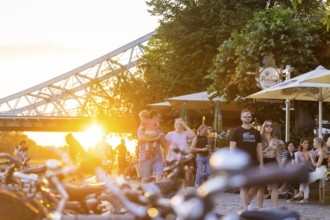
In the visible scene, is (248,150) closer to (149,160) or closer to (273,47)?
(149,160)

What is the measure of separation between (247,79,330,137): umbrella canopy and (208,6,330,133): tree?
6.97 m

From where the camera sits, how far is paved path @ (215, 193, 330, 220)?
1392 cm

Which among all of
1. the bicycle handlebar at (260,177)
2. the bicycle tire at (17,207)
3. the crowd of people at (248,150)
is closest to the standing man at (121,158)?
the crowd of people at (248,150)

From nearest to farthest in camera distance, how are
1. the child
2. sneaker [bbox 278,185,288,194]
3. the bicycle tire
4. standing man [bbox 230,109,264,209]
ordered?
1. the bicycle tire
2. standing man [bbox 230,109,264,209]
3. the child
4. sneaker [bbox 278,185,288,194]

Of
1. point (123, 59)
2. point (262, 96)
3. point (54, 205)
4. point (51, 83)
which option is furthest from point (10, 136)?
point (54, 205)

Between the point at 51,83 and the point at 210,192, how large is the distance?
128461 mm

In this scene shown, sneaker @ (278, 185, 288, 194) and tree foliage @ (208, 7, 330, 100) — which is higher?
tree foliage @ (208, 7, 330, 100)

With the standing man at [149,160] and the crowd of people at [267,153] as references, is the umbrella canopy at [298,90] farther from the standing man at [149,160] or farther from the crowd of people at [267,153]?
the standing man at [149,160]

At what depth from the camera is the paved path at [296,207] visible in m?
13.9

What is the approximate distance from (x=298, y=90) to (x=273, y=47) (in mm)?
9269

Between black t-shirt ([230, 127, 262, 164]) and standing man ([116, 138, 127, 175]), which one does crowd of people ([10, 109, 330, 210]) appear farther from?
standing man ([116, 138, 127, 175])

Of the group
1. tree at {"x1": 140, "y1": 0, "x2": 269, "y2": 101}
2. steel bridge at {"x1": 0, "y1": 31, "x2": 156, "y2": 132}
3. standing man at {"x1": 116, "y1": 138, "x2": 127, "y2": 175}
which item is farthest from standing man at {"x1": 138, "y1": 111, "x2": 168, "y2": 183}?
steel bridge at {"x1": 0, "y1": 31, "x2": 156, "y2": 132}

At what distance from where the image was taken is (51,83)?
130 m

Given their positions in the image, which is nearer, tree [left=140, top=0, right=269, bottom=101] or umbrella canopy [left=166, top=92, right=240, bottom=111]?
umbrella canopy [left=166, top=92, right=240, bottom=111]
